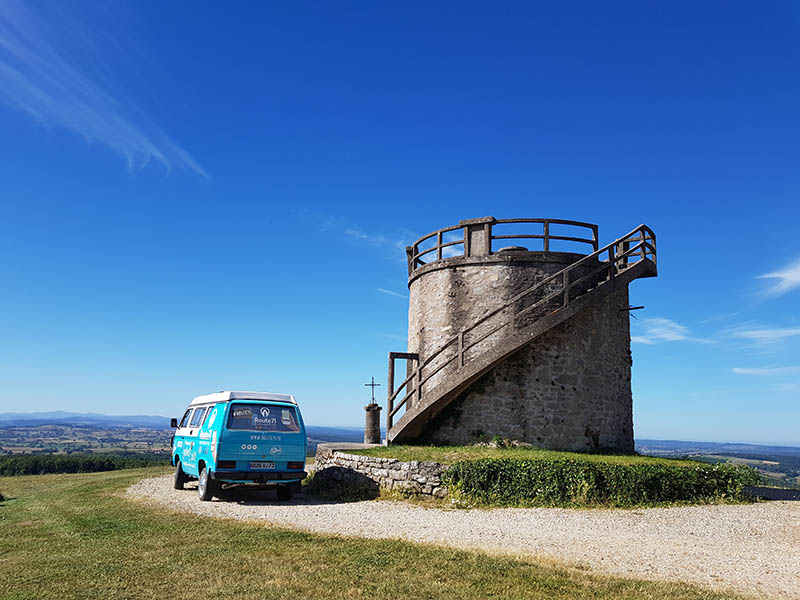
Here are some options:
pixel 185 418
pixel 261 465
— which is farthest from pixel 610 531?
pixel 185 418

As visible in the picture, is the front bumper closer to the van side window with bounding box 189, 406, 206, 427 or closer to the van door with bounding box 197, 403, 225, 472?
the van door with bounding box 197, 403, 225, 472

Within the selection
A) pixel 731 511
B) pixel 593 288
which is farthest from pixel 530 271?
pixel 731 511

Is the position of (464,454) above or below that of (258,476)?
above

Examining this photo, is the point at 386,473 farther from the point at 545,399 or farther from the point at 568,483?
the point at 545,399

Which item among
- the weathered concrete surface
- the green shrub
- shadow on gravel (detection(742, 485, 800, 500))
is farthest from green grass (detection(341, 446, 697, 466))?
shadow on gravel (detection(742, 485, 800, 500))

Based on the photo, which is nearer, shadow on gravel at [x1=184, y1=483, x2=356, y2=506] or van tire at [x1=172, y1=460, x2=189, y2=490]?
shadow on gravel at [x1=184, y1=483, x2=356, y2=506]

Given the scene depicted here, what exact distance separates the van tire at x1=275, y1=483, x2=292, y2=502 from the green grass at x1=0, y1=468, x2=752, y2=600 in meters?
Answer: 2.92

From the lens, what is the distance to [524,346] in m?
16.8

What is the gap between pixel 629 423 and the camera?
18.8 meters

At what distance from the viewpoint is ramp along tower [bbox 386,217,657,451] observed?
647 inches

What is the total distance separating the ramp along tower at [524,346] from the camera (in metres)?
16.4

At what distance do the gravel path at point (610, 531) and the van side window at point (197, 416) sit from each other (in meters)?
1.67

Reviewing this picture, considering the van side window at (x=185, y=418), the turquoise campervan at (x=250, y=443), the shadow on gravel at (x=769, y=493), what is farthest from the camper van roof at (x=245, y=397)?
the shadow on gravel at (x=769, y=493)

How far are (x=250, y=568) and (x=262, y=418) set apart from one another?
570 centimetres
